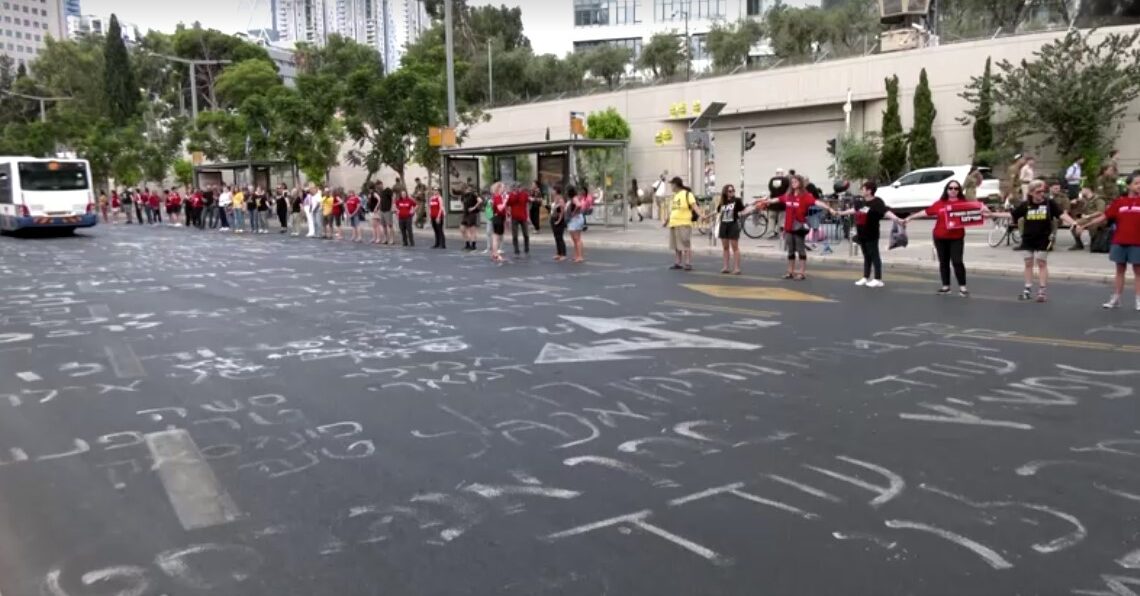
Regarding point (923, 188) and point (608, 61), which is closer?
point (923, 188)

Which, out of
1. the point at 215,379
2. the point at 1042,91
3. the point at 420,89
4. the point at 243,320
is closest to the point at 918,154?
the point at 1042,91

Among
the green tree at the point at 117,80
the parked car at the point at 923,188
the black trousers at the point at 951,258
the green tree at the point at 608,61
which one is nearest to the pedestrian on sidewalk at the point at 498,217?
the black trousers at the point at 951,258

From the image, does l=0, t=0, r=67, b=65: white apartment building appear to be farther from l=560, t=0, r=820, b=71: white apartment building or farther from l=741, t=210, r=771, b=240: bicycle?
l=741, t=210, r=771, b=240: bicycle

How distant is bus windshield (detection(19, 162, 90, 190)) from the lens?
31406mm

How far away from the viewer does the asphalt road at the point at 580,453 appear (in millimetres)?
3971

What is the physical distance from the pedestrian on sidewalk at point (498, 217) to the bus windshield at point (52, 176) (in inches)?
773

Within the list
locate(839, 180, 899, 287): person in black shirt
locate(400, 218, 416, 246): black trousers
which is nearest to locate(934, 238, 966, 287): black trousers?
locate(839, 180, 899, 287): person in black shirt

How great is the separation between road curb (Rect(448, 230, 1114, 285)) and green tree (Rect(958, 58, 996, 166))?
13169 millimetres

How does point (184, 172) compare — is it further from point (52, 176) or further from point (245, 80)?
point (52, 176)

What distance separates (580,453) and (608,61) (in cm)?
5898

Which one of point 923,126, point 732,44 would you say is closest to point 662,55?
point 732,44

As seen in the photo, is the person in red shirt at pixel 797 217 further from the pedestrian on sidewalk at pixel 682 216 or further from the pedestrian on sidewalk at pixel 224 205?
the pedestrian on sidewalk at pixel 224 205

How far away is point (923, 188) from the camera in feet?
94.7

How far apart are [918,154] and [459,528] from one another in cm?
3226
